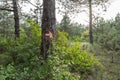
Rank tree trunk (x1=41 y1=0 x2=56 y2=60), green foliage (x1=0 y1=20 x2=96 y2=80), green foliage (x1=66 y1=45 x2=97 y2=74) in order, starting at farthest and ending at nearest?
green foliage (x1=66 y1=45 x2=97 y2=74)
tree trunk (x1=41 y1=0 x2=56 y2=60)
green foliage (x1=0 y1=20 x2=96 y2=80)

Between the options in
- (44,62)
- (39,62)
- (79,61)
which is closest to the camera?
(44,62)

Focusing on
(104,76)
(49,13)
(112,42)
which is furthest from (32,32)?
(112,42)

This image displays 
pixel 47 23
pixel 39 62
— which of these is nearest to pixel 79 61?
pixel 47 23

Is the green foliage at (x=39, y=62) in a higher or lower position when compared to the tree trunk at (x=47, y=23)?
lower

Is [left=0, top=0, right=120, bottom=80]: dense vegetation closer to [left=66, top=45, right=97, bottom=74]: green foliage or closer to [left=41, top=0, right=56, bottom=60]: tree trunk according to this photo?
[left=66, top=45, right=97, bottom=74]: green foliage

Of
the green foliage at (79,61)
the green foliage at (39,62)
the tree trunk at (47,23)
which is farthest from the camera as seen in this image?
the green foliage at (79,61)

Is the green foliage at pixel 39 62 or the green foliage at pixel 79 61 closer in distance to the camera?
the green foliage at pixel 39 62

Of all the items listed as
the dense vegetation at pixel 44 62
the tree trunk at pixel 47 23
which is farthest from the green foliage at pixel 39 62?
the tree trunk at pixel 47 23

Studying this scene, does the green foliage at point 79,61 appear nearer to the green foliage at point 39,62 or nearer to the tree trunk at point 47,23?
the green foliage at point 39,62

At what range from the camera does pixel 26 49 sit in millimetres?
5875

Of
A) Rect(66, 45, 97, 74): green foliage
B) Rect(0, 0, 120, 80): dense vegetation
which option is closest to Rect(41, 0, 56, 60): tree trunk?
Rect(0, 0, 120, 80): dense vegetation

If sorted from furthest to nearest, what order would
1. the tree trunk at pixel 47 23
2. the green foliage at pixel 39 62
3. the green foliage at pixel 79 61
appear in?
the green foliage at pixel 79 61 < the tree trunk at pixel 47 23 < the green foliage at pixel 39 62

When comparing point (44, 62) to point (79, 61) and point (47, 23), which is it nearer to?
point (47, 23)

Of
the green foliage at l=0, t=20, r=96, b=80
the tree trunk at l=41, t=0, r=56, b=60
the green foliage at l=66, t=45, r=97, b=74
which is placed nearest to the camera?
the green foliage at l=0, t=20, r=96, b=80
